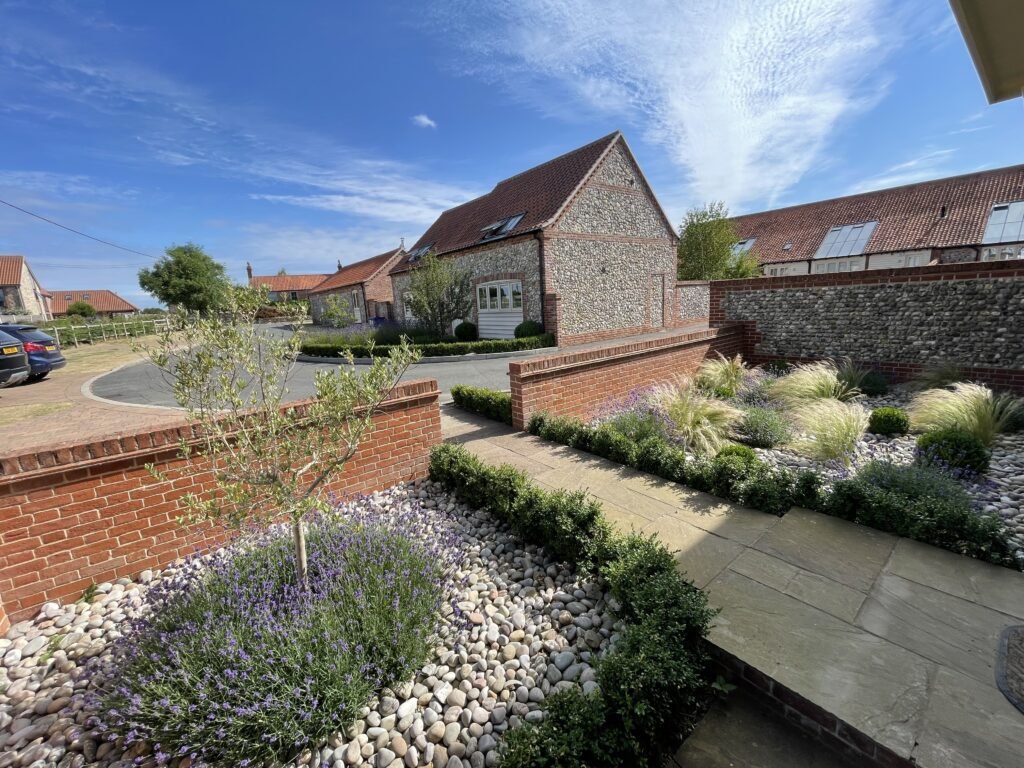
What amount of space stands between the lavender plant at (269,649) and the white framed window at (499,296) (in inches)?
558

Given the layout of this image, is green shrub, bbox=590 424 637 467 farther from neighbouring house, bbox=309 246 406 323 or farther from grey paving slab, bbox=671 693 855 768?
neighbouring house, bbox=309 246 406 323

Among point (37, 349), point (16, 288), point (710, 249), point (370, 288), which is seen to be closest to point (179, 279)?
point (16, 288)

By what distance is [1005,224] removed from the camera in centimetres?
1862

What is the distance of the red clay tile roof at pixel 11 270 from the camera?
36844mm

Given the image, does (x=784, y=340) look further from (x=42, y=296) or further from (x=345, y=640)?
(x=42, y=296)

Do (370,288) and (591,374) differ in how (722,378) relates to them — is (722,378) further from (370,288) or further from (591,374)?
(370,288)

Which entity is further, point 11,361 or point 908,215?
point 908,215

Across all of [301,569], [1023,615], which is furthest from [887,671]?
[301,569]

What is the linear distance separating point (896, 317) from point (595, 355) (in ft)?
19.3

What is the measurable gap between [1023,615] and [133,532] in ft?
18.6

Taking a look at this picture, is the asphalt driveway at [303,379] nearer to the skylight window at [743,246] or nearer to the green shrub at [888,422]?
the green shrub at [888,422]

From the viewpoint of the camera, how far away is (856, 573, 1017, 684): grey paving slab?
208cm

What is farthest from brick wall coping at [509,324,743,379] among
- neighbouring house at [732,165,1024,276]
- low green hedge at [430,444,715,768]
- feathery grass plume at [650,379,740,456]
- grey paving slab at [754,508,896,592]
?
neighbouring house at [732,165,1024,276]

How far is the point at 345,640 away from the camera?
2.13 m
